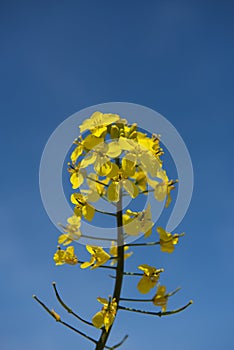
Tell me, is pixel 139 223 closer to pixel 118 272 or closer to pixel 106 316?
pixel 118 272

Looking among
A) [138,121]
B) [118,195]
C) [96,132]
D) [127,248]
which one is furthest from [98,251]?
[138,121]

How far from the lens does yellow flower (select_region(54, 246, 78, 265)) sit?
2.49 meters

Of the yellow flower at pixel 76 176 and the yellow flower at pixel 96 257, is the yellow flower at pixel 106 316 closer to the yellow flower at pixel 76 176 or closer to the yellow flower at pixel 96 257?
the yellow flower at pixel 96 257

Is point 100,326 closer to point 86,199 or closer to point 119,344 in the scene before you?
point 119,344

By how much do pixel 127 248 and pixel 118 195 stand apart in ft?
1.00

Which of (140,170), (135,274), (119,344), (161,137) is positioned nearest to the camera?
(119,344)

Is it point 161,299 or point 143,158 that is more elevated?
point 143,158

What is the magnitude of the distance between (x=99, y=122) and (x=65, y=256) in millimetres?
881

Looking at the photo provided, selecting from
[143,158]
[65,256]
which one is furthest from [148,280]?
[143,158]

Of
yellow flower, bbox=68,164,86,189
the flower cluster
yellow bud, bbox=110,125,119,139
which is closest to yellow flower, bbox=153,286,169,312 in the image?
the flower cluster

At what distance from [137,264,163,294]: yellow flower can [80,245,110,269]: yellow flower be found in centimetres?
24

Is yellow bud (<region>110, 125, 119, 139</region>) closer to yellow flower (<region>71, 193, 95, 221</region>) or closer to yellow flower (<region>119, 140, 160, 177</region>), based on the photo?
yellow flower (<region>119, 140, 160, 177</region>)

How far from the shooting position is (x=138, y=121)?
2.79 meters

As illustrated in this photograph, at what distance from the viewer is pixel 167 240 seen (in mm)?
2334
